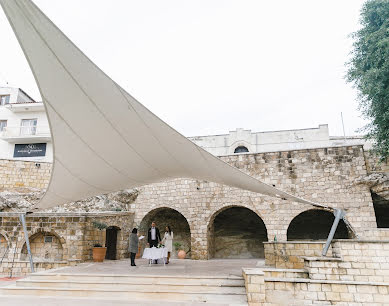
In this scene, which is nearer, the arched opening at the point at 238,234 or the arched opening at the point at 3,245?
the arched opening at the point at 3,245

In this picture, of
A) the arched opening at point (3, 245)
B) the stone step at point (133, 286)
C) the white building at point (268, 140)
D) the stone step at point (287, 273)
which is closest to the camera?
the stone step at point (133, 286)

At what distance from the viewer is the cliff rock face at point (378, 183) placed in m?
8.27

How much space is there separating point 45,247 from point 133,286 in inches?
195

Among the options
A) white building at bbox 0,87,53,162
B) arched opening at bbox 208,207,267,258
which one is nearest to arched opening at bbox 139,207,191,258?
arched opening at bbox 208,207,267,258

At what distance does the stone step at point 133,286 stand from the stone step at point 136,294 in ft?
0.27

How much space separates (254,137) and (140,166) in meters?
12.0

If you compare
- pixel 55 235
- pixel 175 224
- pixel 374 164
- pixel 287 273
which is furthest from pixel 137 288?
pixel 374 164

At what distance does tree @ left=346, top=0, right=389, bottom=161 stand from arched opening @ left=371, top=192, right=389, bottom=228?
1.32 meters

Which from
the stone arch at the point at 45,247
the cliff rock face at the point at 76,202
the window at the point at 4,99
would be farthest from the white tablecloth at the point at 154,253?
the window at the point at 4,99

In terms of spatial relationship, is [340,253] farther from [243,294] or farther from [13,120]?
[13,120]

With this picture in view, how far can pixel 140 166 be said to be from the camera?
4.79 metres

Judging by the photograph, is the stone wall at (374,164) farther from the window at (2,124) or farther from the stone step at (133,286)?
the window at (2,124)

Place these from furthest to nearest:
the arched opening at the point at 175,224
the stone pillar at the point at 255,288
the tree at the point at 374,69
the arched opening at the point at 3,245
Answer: the arched opening at the point at 175,224 < the arched opening at the point at 3,245 < the tree at the point at 374,69 < the stone pillar at the point at 255,288

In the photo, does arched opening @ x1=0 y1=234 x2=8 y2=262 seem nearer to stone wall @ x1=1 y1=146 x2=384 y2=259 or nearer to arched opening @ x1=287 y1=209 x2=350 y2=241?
stone wall @ x1=1 y1=146 x2=384 y2=259
